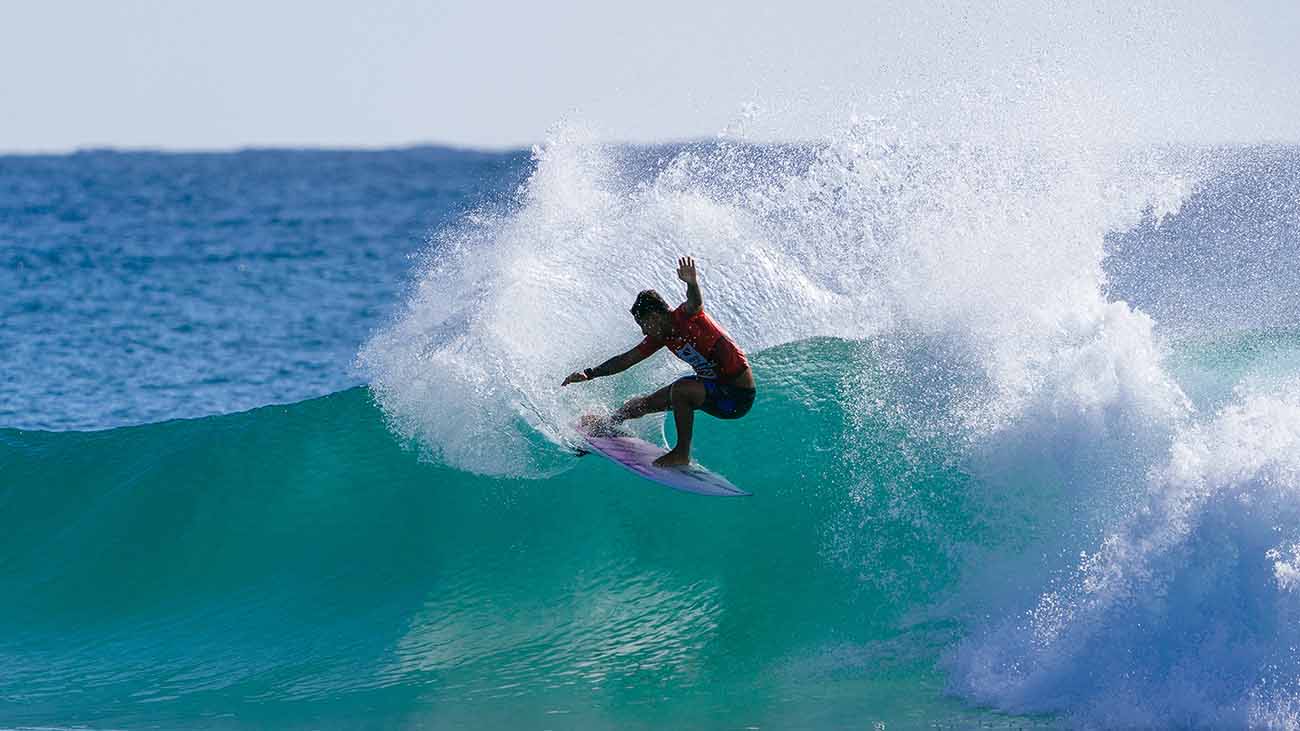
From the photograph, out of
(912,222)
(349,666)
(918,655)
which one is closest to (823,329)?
(912,222)

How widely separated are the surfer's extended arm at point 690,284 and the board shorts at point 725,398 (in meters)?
0.49

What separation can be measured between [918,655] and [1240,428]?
2.03 metres

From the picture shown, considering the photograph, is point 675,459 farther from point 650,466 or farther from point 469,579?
point 469,579

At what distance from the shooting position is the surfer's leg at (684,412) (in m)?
7.74

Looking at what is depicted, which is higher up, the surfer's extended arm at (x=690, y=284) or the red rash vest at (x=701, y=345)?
the surfer's extended arm at (x=690, y=284)

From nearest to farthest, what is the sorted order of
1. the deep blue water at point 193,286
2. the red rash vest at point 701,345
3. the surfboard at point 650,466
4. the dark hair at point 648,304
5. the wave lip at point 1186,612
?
the wave lip at point 1186,612
the dark hair at point 648,304
the red rash vest at point 701,345
the surfboard at point 650,466
the deep blue water at point 193,286

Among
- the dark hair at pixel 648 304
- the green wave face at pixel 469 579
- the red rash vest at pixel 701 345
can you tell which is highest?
the dark hair at pixel 648 304

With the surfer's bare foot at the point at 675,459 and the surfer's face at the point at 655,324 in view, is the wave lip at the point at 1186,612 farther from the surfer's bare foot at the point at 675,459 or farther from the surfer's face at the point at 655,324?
the surfer's face at the point at 655,324

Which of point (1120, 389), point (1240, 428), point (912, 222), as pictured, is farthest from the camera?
point (912, 222)

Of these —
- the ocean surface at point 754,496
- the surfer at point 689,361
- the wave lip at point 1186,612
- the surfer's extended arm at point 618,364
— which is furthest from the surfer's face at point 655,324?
the wave lip at point 1186,612

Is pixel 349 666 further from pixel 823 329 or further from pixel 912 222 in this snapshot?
pixel 912 222

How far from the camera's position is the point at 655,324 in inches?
295

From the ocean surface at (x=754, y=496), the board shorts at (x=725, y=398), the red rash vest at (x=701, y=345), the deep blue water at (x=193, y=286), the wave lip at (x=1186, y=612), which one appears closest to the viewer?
the wave lip at (x=1186, y=612)

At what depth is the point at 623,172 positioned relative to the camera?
10508mm
